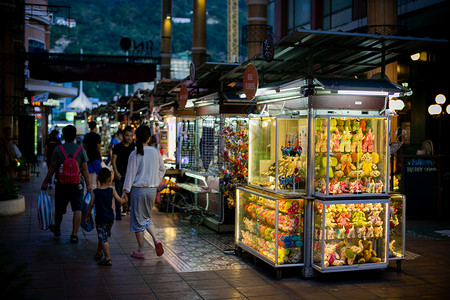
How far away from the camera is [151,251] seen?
7934mm

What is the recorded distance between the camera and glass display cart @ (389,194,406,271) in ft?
23.4

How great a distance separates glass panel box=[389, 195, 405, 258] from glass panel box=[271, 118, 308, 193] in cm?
137

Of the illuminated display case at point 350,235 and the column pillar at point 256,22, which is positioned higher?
the column pillar at point 256,22

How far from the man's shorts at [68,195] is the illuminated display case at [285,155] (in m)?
3.07

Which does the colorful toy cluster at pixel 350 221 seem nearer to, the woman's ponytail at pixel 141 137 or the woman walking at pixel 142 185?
the woman walking at pixel 142 185

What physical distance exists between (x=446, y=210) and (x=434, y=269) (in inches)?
209

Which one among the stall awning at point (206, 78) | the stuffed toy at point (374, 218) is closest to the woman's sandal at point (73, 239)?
the stall awning at point (206, 78)

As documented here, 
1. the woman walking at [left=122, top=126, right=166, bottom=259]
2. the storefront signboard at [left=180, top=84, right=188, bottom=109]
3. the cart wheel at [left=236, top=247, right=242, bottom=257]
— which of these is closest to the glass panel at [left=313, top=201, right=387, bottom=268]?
the cart wheel at [left=236, top=247, right=242, bottom=257]

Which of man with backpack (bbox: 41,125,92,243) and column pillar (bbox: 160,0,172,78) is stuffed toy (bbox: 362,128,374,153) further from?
column pillar (bbox: 160,0,172,78)

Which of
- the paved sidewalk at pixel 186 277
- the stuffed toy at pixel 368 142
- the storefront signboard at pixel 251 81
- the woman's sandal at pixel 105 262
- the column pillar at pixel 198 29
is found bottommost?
the paved sidewalk at pixel 186 277

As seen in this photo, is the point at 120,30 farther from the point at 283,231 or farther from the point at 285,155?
the point at 283,231

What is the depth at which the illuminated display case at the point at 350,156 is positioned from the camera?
21.4 feet

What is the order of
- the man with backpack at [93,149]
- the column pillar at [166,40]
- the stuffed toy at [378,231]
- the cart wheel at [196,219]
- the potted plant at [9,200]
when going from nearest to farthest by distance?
the stuffed toy at [378,231] < the cart wheel at [196,219] < the potted plant at [9,200] < the man with backpack at [93,149] < the column pillar at [166,40]

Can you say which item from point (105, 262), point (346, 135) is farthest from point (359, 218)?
point (105, 262)
